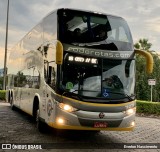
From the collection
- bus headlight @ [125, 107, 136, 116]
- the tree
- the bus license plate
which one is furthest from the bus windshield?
the tree

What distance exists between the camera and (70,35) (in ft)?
31.9

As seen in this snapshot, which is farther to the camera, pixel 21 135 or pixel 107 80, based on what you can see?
pixel 21 135

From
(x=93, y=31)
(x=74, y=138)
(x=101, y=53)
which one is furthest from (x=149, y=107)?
(x=101, y=53)

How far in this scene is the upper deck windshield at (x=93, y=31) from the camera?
970 centimetres

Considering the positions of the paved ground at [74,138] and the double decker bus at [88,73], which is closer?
the double decker bus at [88,73]

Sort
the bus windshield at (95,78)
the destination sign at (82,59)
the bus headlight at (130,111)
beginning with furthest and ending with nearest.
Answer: the bus headlight at (130,111) < the destination sign at (82,59) < the bus windshield at (95,78)

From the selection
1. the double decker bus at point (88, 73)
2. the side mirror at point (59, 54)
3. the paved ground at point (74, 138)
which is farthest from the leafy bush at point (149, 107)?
the side mirror at point (59, 54)

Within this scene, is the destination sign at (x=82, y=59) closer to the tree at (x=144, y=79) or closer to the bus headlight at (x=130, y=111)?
the bus headlight at (x=130, y=111)

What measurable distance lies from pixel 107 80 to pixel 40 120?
2.88m

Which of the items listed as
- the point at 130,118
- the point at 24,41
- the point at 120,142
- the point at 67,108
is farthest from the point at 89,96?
the point at 24,41

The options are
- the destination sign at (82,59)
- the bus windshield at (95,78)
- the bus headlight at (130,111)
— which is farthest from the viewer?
the bus headlight at (130,111)

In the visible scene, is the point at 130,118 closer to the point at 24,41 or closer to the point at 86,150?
the point at 86,150

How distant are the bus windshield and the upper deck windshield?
18.7 inches

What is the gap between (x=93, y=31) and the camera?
9.97 m
